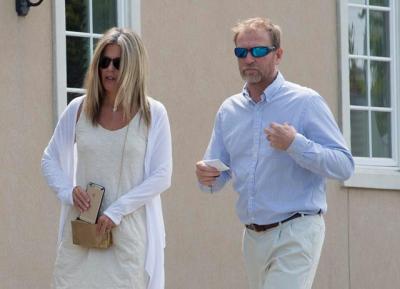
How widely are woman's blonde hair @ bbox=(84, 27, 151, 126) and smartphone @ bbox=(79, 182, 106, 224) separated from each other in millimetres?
366

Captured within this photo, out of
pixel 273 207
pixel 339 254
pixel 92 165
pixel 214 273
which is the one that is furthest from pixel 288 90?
pixel 339 254

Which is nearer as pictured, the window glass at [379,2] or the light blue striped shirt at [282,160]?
the light blue striped shirt at [282,160]

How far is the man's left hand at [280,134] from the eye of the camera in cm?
643

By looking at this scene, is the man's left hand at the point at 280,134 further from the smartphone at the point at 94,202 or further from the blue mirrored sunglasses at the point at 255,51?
the smartphone at the point at 94,202

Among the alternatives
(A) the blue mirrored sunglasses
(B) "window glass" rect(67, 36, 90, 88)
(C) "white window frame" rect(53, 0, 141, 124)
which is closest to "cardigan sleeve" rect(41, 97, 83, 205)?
(A) the blue mirrored sunglasses

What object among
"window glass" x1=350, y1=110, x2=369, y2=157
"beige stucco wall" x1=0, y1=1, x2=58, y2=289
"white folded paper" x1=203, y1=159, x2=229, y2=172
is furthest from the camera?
"window glass" x1=350, y1=110, x2=369, y2=157

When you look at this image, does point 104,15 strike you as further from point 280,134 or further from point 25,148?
point 280,134

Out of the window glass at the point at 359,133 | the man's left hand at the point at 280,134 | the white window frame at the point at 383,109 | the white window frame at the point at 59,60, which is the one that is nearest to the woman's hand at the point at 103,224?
the man's left hand at the point at 280,134

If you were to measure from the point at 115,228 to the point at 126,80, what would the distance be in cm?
76

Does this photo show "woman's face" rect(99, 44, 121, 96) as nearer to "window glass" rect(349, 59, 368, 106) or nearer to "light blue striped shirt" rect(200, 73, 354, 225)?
"light blue striped shirt" rect(200, 73, 354, 225)

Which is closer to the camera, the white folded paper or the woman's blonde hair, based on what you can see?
the white folded paper

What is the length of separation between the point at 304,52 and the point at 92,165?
167 inches

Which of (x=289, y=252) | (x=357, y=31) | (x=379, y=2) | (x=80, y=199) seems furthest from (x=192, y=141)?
(x=289, y=252)

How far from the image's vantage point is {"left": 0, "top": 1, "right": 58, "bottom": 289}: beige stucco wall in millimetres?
9180
